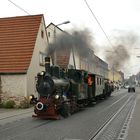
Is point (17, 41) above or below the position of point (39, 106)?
above

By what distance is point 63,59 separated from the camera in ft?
158

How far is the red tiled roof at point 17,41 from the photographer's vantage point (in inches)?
1316

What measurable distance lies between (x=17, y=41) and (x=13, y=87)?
5311 millimetres

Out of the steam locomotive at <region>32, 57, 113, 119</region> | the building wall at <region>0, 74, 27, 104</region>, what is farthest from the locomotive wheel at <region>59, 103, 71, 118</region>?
the building wall at <region>0, 74, 27, 104</region>

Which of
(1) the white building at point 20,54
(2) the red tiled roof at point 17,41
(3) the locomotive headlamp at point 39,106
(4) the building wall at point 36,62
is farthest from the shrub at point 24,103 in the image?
(3) the locomotive headlamp at point 39,106

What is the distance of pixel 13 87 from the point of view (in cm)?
3288

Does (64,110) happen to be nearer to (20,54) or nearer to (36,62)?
(20,54)

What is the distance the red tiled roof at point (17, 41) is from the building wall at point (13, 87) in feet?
1.92

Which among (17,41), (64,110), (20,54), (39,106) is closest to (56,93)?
(64,110)

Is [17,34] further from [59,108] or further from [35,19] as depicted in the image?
[59,108]

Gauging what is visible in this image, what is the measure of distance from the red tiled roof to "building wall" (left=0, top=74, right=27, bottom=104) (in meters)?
0.58

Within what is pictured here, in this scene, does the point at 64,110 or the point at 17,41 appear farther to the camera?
the point at 17,41

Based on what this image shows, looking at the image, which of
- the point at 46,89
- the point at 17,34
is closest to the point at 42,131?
the point at 46,89

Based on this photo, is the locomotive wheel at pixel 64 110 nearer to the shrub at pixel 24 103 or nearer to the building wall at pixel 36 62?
the shrub at pixel 24 103
